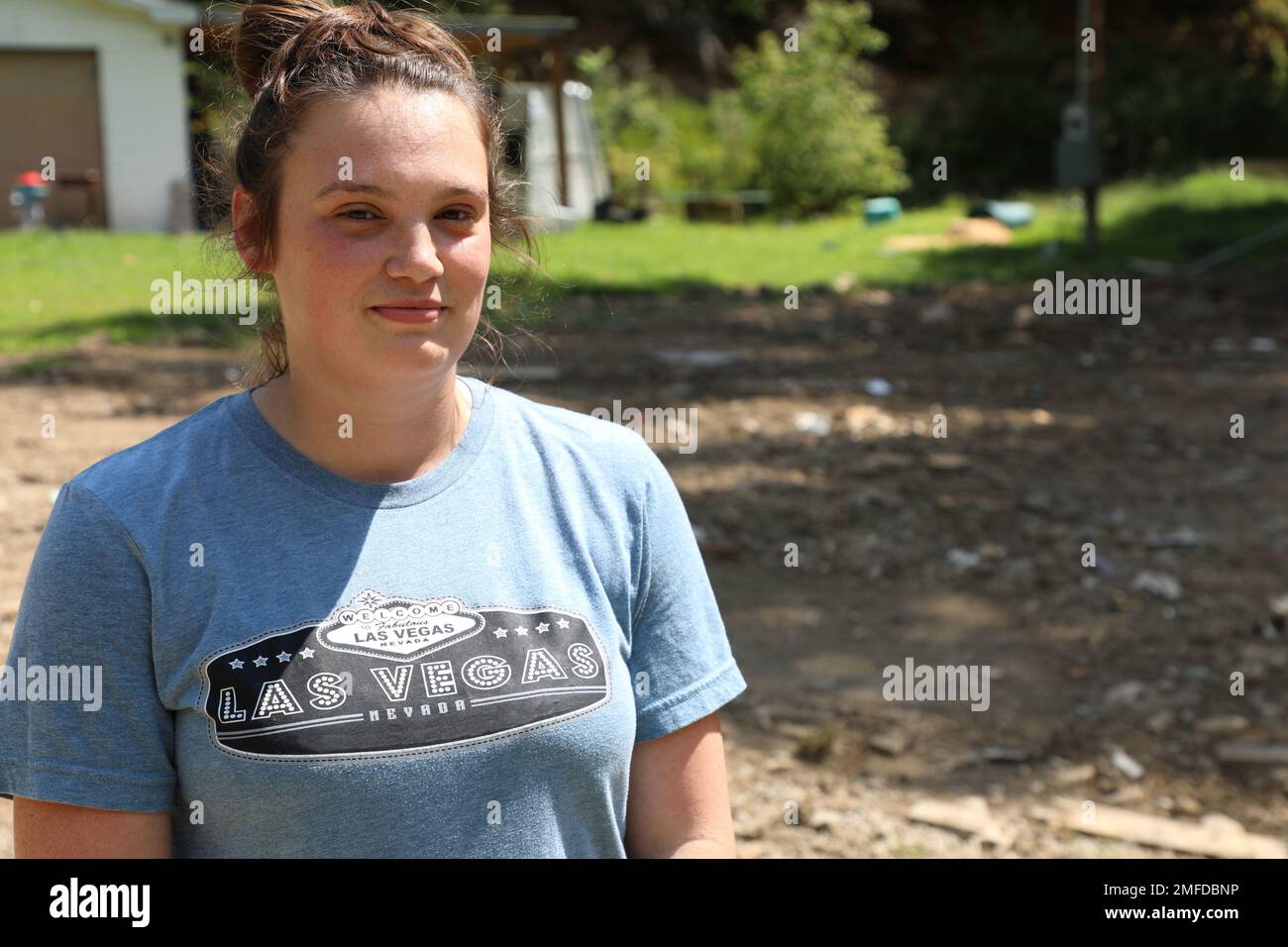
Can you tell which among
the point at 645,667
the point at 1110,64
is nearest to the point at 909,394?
the point at 645,667

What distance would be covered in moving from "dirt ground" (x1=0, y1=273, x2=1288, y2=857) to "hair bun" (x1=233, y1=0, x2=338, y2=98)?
1.85ft

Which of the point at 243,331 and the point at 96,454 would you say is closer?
the point at 243,331

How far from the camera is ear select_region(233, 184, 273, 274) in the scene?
6.44ft

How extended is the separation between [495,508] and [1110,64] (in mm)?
33116

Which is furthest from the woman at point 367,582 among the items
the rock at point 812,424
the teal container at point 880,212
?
the teal container at point 880,212

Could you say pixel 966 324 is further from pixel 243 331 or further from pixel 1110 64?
pixel 1110 64

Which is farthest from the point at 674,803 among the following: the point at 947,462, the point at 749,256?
the point at 749,256

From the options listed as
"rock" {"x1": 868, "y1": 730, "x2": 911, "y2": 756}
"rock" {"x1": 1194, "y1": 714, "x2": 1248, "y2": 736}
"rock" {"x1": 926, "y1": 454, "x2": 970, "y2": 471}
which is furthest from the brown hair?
"rock" {"x1": 926, "y1": 454, "x2": 970, "y2": 471}

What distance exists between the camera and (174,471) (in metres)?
1.81

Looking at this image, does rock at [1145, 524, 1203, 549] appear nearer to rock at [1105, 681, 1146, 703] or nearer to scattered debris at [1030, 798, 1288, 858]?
rock at [1105, 681, 1146, 703]

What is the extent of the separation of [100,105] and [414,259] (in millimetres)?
23561

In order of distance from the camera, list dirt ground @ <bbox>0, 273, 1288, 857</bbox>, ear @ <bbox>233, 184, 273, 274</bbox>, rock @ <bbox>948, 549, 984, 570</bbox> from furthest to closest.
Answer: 1. rock @ <bbox>948, 549, 984, 570</bbox>
2. dirt ground @ <bbox>0, 273, 1288, 857</bbox>
3. ear @ <bbox>233, 184, 273, 274</bbox>

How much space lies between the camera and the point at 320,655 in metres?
1.76
